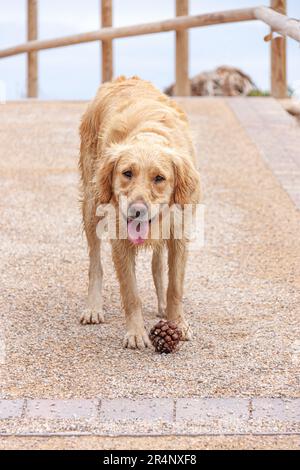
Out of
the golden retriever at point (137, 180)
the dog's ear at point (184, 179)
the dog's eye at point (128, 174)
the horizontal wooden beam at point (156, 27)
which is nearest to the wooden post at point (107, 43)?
the horizontal wooden beam at point (156, 27)

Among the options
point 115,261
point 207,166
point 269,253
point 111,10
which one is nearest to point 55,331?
point 115,261

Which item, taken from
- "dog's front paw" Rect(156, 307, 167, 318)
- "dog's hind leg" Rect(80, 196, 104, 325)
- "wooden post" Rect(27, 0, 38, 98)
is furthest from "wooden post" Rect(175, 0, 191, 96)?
"dog's front paw" Rect(156, 307, 167, 318)

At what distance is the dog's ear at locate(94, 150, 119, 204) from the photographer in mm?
5305

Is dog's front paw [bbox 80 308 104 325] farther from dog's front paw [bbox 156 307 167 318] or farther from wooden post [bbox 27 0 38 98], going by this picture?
wooden post [bbox 27 0 38 98]

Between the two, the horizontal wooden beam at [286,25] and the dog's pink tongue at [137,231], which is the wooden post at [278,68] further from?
the dog's pink tongue at [137,231]

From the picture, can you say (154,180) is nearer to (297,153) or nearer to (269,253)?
(269,253)

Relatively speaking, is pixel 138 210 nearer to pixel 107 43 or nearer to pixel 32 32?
pixel 107 43

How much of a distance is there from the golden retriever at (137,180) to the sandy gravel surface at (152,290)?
0.21m

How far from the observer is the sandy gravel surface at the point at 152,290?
4.97 m

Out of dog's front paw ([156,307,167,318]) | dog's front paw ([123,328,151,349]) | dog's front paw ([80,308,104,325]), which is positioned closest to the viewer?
dog's front paw ([123,328,151,349])

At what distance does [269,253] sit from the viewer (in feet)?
25.3

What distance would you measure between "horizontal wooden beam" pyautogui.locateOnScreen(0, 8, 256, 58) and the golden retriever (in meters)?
6.64

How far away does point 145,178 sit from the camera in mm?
5141
